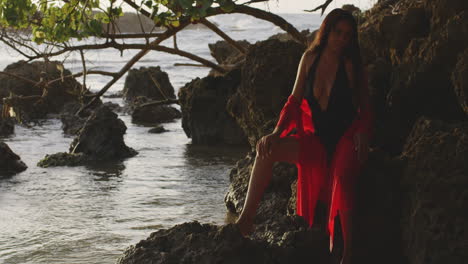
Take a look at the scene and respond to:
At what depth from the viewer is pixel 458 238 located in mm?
4230

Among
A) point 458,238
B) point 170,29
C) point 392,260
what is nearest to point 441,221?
point 458,238

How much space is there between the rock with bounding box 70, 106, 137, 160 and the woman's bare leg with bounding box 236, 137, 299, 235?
6.36 meters

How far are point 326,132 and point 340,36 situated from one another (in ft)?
2.36

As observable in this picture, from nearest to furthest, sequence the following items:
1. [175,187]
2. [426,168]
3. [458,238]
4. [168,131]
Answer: [458,238]
[426,168]
[175,187]
[168,131]

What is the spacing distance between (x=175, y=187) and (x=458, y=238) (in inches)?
193

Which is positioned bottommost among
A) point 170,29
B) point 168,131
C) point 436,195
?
point 168,131

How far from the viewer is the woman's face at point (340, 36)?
17.1 feet

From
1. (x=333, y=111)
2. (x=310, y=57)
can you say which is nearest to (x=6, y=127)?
(x=310, y=57)

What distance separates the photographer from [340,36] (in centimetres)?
522

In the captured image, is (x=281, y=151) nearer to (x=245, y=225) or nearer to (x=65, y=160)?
(x=245, y=225)

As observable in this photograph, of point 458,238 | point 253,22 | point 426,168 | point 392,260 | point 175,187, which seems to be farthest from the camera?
point 253,22

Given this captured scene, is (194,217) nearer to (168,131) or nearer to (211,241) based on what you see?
(211,241)

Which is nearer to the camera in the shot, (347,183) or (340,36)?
(347,183)

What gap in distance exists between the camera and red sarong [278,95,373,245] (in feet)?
16.0
